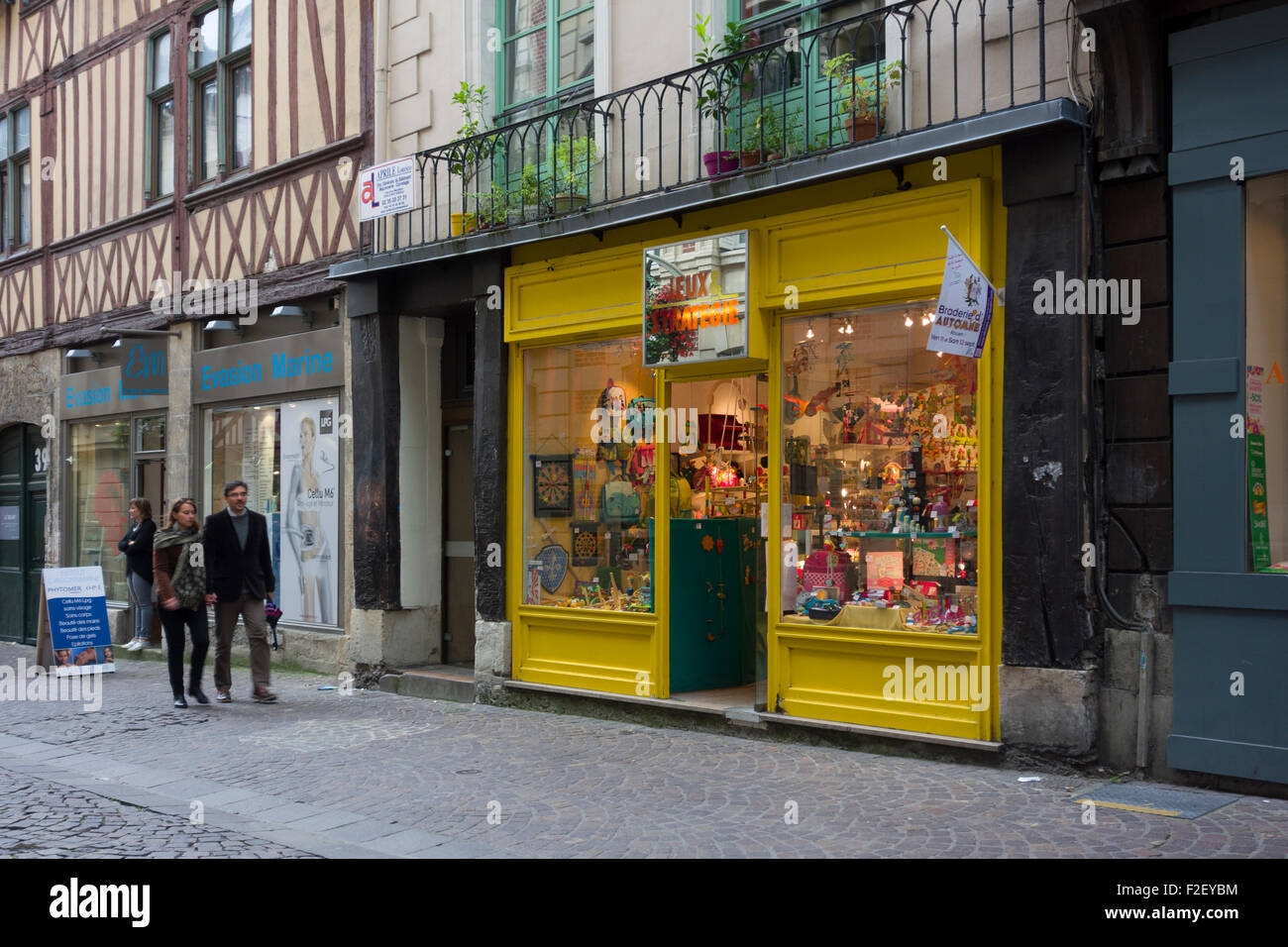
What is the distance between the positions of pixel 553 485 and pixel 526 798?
365 cm

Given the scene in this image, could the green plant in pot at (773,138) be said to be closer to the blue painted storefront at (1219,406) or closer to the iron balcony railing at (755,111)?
the iron balcony railing at (755,111)

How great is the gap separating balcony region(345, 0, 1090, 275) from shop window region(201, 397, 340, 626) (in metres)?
1.99

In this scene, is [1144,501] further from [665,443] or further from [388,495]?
[388,495]

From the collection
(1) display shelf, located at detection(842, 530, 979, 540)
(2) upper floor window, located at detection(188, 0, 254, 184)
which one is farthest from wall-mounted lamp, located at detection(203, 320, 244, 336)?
(1) display shelf, located at detection(842, 530, 979, 540)

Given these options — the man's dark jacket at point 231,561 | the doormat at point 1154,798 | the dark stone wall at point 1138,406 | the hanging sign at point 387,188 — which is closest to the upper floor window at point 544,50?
the hanging sign at point 387,188

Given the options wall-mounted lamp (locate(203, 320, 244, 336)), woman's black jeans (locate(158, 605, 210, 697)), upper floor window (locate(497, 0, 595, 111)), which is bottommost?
woman's black jeans (locate(158, 605, 210, 697))

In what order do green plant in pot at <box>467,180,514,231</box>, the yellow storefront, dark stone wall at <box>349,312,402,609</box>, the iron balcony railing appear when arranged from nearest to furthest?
the iron balcony railing
the yellow storefront
green plant in pot at <box>467,180,514,231</box>
dark stone wall at <box>349,312,402,609</box>

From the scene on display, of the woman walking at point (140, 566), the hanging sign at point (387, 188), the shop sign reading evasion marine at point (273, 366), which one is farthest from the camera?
the woman walking at point (140, 566)

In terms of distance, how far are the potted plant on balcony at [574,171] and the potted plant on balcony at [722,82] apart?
110 cm

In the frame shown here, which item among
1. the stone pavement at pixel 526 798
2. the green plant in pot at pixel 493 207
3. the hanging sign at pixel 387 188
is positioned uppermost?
the hanging sign at pixel 387 188

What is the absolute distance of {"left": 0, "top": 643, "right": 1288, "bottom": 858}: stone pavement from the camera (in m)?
5.52

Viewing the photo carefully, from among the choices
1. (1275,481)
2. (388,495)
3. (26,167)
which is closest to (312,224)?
(388,495)

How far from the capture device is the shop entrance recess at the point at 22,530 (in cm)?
1664

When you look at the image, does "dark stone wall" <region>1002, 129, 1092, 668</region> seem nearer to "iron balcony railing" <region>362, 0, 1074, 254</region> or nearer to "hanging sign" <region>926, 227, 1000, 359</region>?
"hanging sign" <region>926, 227, 1000, 359</region>
